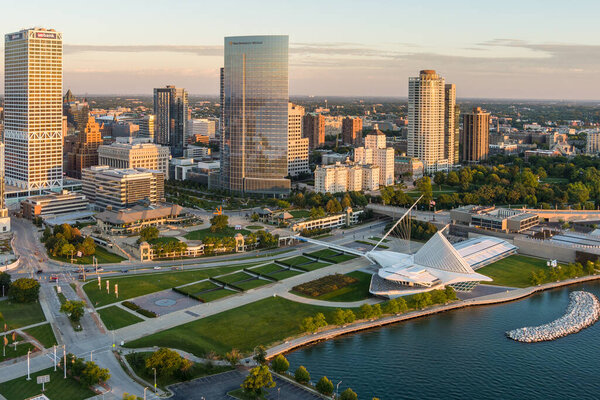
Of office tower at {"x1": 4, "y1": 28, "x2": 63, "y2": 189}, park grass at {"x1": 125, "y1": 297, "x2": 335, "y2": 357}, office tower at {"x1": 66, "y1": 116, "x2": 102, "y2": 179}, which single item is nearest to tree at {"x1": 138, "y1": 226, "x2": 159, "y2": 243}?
park grass at {"x1": 125, "y1": 297, "x2": 335, "y2": 357}

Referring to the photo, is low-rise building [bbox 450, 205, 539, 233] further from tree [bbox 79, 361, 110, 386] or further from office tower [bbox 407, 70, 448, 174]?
tree [bbox 79, 361, 110, 386]

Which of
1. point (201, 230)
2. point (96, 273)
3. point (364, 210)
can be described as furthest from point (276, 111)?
point (96, 273)

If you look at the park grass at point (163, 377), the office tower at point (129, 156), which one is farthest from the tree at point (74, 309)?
the office tower at point (129, 156)

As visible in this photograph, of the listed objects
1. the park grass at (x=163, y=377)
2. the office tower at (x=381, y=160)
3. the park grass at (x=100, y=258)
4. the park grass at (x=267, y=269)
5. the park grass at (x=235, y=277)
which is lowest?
the park grass at (x=163, y=377)

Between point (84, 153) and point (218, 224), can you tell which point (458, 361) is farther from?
point (84, 153)

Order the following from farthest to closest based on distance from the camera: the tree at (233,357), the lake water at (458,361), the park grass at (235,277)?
the park grass at (235,277) → the tree at (233,357) → the lake water at (458,361)

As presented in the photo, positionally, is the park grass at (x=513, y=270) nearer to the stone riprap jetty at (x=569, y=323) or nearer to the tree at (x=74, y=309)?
the stone riprap jetty at (x=569, y=323)

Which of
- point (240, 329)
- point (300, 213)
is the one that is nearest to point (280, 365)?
point (240, 329)

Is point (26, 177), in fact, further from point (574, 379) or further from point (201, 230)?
point (574, 379)
